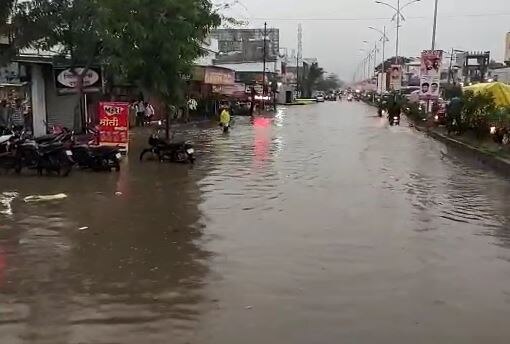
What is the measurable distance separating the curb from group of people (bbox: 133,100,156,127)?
1565 centimetres

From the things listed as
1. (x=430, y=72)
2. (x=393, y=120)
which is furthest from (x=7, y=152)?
(x=393, y=120)

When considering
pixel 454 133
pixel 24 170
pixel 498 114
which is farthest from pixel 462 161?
pixel 24 170

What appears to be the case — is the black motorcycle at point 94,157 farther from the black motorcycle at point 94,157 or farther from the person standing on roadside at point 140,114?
the person standing on roadside at point 140,114

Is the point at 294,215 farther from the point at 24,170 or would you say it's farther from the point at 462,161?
the point at 462,161

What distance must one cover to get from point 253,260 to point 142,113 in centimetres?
2876

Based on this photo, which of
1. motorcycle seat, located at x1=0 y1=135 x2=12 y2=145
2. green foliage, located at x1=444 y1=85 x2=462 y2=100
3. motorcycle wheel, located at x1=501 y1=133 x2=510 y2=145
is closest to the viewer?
motorcycle seat, located at x1=0 y1=135 x2=12 y2=145

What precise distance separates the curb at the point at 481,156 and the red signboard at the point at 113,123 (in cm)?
1049

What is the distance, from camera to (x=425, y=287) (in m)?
6.88

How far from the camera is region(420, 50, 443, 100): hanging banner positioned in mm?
33812

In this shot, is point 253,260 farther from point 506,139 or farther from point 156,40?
point 506,139

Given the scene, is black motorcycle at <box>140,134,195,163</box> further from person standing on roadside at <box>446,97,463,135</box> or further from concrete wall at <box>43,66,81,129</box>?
person standing on roadside at <box>446,97,463,135</box>

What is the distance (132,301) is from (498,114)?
16.8 m

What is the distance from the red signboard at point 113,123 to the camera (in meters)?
18.9

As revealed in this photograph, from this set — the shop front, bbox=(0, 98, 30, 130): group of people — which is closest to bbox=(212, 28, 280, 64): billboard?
the shop front
